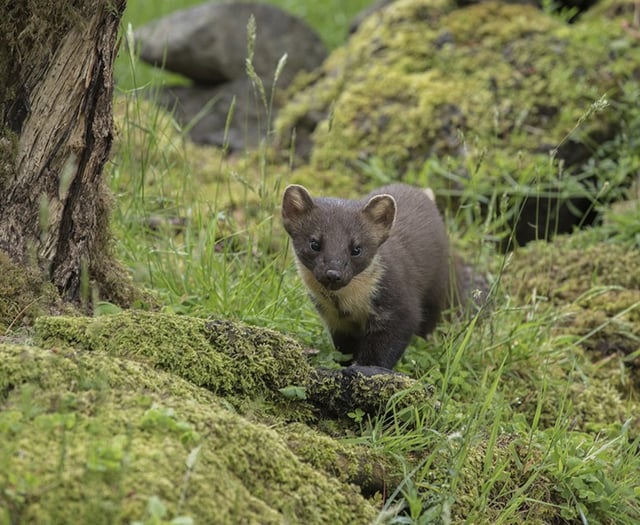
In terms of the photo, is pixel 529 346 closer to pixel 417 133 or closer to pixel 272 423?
pixel 272 423

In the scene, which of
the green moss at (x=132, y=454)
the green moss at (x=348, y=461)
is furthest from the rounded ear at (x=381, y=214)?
the green moss at (x=132, y=454)

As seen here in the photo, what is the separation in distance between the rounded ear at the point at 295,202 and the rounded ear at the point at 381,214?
0.35 m

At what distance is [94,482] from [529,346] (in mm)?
3620

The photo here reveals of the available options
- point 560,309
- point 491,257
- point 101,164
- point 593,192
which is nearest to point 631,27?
point 593,192

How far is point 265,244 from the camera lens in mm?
5828

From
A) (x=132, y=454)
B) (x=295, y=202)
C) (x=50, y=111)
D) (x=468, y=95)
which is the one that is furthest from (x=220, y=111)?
(x=132, y=454)

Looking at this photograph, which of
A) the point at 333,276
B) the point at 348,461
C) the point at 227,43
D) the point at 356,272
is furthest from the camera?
the point at 227,43

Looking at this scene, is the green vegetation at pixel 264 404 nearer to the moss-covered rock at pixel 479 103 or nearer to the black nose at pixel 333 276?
the black nose at pixel 333 276

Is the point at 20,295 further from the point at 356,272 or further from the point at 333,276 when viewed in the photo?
the point at 356,272

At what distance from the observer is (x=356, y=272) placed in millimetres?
5508

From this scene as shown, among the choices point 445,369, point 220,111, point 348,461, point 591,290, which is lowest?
point 445,369

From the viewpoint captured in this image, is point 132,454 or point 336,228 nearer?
point 132,454

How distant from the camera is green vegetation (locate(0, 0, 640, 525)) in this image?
288 cm

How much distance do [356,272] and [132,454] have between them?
9.15 ft
